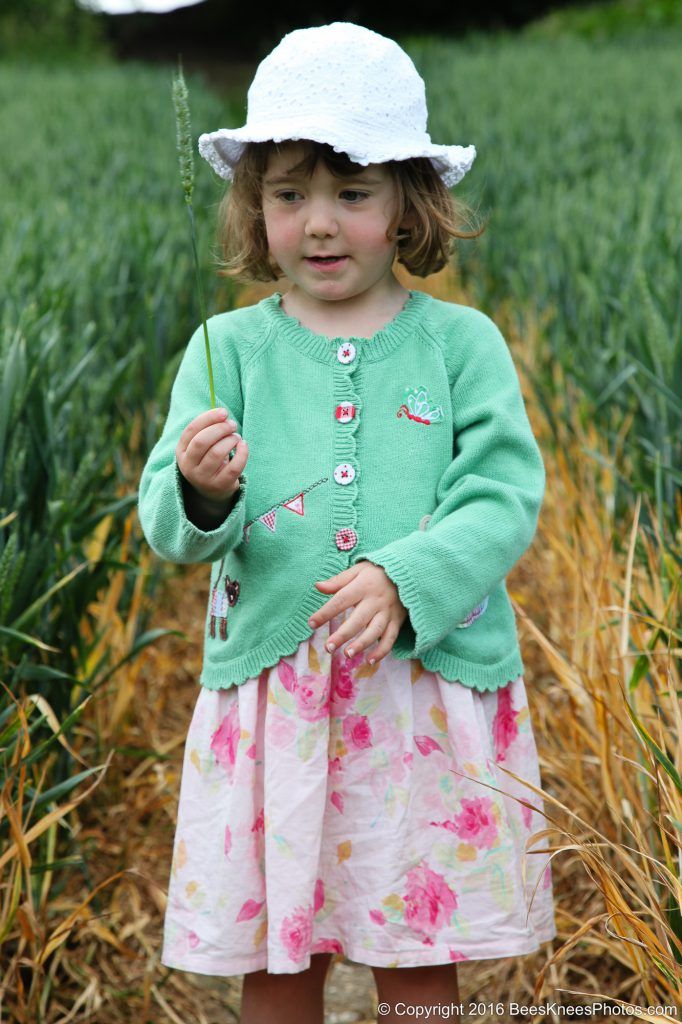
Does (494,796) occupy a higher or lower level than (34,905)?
higher

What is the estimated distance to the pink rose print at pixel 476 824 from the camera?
1.60 m

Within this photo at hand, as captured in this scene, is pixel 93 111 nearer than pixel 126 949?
No

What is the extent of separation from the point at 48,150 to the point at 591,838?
552cm

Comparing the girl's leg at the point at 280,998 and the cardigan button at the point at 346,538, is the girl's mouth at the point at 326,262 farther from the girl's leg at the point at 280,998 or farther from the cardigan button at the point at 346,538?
the girl's leg at the point at 280,998

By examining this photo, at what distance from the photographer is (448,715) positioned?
1.58 m

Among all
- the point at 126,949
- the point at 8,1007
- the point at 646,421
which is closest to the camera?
the point at 8,1007

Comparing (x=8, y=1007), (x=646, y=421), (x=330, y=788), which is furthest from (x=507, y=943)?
(x=646, y=421)

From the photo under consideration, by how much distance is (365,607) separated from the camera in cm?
145

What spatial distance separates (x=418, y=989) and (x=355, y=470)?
0.68 m

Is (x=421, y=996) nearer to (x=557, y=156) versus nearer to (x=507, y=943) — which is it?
(x=507, y=943)

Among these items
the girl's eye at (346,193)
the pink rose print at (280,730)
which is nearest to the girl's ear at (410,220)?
the girl's eye at (346,193)

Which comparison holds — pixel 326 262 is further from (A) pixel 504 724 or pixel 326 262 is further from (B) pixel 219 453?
(A) pixel 504 724

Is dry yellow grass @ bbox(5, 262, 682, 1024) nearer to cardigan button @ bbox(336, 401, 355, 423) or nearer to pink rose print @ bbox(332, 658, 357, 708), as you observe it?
pink rose print @ bbox(332, 658, 357, 708)

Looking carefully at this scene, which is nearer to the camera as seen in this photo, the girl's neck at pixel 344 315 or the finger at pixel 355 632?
the finger at pixel 355 632
